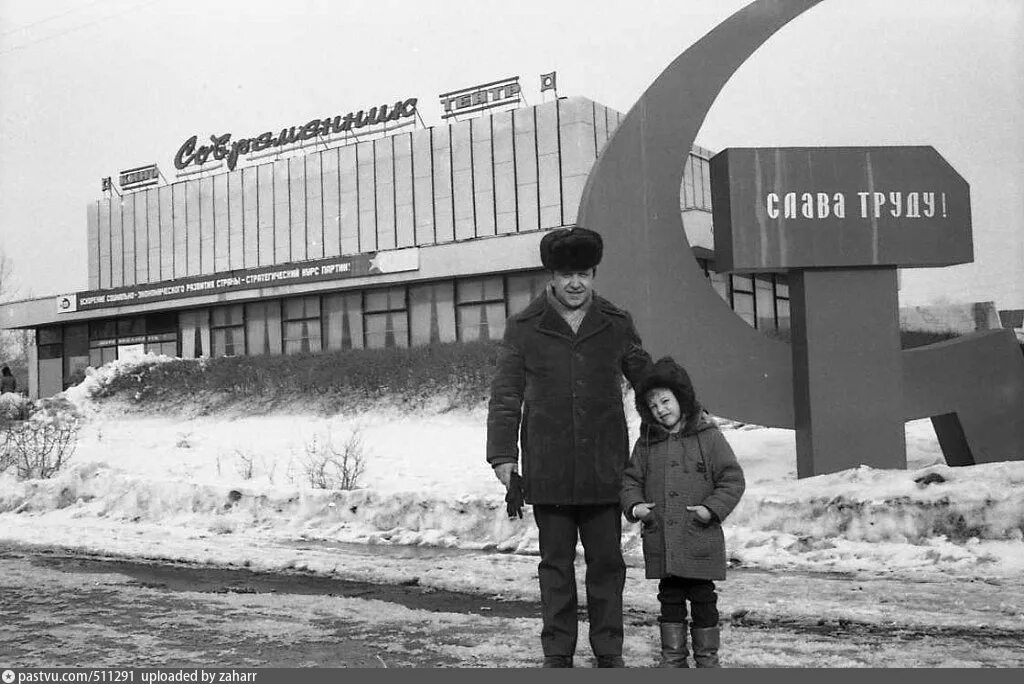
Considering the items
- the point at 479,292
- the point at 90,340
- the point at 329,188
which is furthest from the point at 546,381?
the point at 90,340

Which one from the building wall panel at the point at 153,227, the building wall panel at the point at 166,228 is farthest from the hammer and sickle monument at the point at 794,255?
the building wall panel at the point at 153,227

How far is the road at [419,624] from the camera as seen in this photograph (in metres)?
4.32

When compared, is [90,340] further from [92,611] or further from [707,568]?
[707,568]

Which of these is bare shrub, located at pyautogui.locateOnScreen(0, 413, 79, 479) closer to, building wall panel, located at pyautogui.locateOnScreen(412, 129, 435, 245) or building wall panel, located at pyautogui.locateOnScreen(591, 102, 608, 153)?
building wall panel, located at pyautogui.locateOnScreen(412, 129, 435, 245)

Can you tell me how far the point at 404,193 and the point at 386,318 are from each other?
10.5 ft

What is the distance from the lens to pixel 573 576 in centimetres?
405

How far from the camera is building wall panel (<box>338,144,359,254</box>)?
26.2 m

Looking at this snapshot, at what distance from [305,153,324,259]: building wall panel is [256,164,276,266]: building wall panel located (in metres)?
1.46

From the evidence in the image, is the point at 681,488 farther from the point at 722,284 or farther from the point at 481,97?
the point at 481,97

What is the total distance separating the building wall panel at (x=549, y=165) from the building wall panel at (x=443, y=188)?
104 inches

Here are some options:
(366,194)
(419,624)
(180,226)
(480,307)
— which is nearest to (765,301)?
(480,307)

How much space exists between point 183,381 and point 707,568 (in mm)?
18705

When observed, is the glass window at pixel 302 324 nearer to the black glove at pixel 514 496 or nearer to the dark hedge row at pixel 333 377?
the dark hedge row at pixel 333 377

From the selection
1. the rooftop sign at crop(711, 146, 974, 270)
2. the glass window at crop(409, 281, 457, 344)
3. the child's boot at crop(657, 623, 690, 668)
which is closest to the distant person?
the glass window at crop(409, 281, 457, 344)
